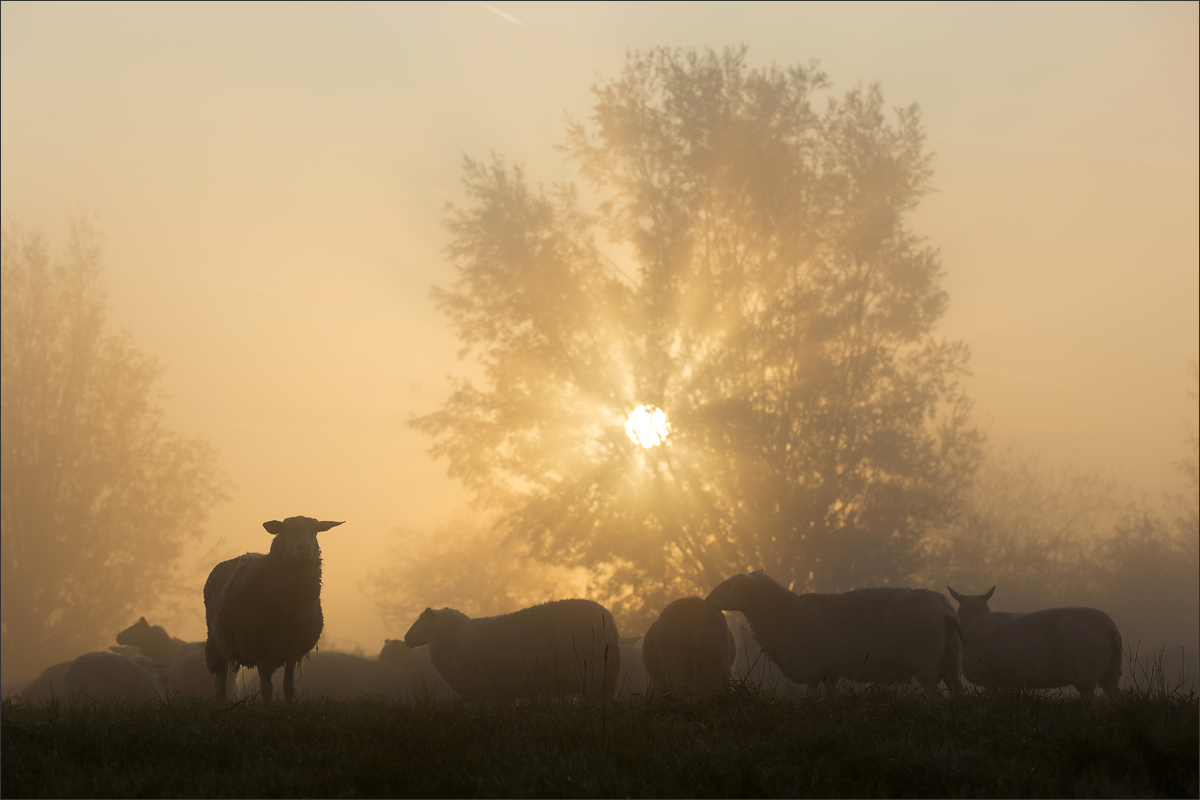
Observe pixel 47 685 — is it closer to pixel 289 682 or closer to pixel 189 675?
pixel 189 675

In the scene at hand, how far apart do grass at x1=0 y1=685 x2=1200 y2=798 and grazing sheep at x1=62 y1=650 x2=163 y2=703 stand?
5.26 m

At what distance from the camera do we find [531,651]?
1013cm

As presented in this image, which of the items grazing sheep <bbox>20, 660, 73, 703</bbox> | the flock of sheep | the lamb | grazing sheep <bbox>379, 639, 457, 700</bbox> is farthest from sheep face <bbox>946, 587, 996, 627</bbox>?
grazing sheep <bbox>20, 660, 73, 703</bbox>

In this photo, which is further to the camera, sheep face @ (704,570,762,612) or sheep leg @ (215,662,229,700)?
sheep face @ (704,570,762,612)

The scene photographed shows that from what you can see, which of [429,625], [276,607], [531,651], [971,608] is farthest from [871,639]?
[276,607]

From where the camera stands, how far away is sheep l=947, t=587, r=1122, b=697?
10.5 metres

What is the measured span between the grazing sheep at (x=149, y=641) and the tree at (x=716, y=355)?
7421 mm

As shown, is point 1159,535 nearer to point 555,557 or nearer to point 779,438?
point 779,438

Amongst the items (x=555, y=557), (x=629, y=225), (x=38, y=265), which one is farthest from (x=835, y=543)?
(x=38, y=265)

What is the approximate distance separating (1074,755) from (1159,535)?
94.9 ft

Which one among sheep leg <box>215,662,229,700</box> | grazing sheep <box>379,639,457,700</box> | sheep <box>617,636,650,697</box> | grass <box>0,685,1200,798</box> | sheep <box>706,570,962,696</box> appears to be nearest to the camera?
grass <box>0,685,1200,798</box>

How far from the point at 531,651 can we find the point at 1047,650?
6328mm

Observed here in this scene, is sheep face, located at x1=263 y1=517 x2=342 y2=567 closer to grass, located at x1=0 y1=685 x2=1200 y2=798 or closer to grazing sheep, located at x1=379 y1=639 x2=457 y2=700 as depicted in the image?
grass, located at x1=0 y1=685 x2=1200 y2=798

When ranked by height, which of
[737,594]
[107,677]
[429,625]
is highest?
[737,594]
